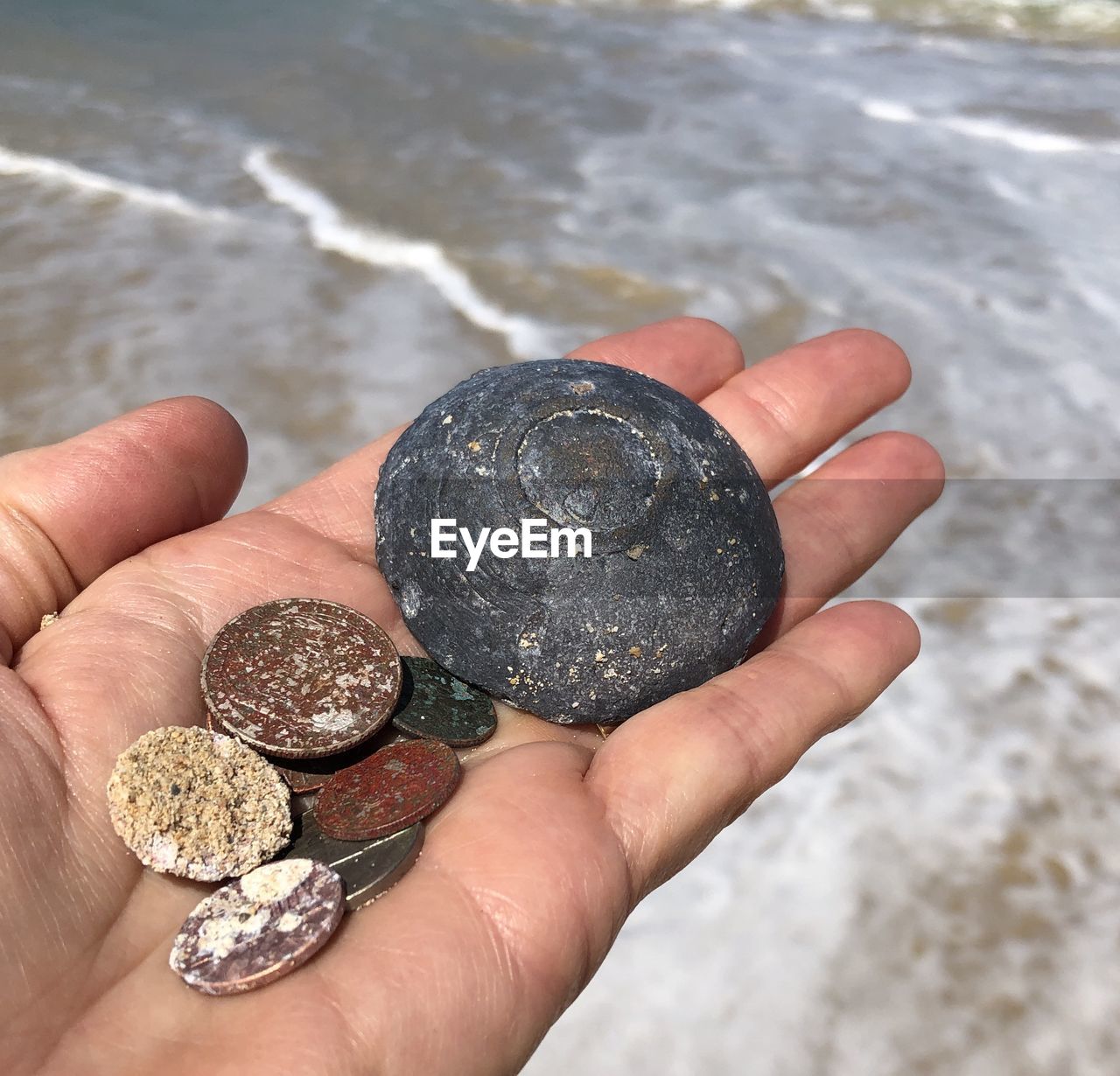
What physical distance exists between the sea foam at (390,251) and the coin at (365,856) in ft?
9.39

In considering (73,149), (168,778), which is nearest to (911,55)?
(73,149)

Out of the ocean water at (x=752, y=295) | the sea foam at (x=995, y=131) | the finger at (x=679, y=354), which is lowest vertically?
the ocean water at (x=752, y=295)

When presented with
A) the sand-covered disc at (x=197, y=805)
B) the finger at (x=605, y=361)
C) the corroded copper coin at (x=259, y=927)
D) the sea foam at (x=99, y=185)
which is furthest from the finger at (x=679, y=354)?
the sea foam at (x=99, y=185)

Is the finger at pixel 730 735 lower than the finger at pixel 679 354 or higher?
lower

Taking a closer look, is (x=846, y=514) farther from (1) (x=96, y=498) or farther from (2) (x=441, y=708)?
(1) (x=96, y=498)

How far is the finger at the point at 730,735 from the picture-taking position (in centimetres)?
183

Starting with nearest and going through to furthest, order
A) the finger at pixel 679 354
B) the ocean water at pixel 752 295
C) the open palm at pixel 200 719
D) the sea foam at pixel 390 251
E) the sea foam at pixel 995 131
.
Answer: the open palm at pixel 200 719 < the ocean water at pixel 752 295 < the finger at pixel 679 354 < the sea foam at pixel 390 251 < the sea foam at pixel 995 131

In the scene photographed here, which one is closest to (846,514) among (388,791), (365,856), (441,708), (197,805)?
(441,708)

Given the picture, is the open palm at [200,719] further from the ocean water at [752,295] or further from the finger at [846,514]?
the ocean water at [752,295]

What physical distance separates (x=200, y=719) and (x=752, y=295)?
3.51 m

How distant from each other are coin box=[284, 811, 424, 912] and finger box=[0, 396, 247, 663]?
2.43 ft

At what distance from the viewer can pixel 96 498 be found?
226cm

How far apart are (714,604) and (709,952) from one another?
1.03 m

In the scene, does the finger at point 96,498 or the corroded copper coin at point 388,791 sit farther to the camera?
the finger at point 96,498
